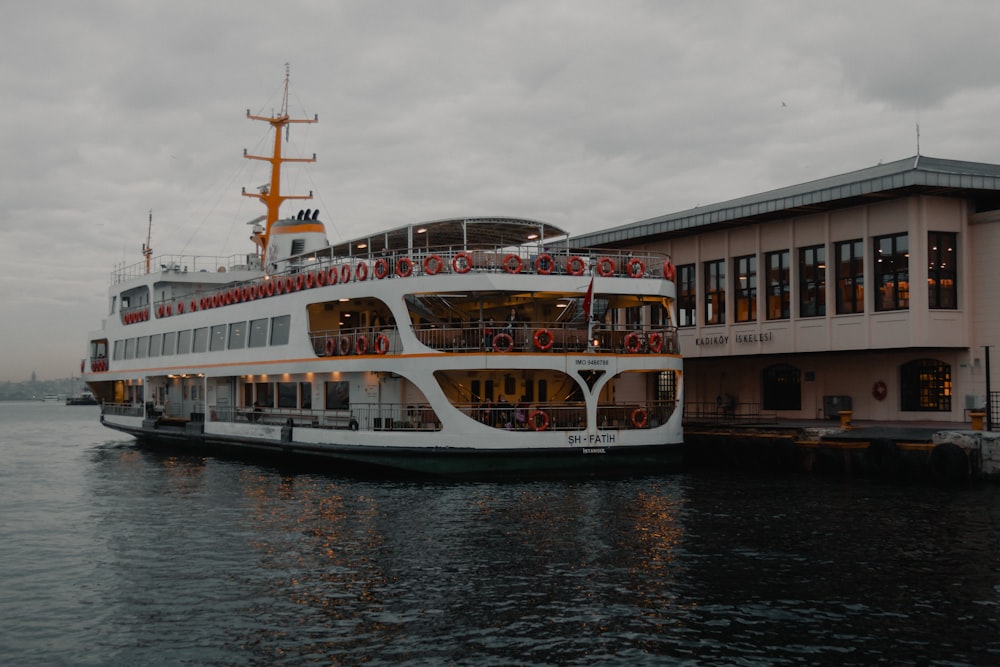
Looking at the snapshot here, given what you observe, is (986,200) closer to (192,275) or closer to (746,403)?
(746,403)

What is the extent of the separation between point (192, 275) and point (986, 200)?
A: 119 ft

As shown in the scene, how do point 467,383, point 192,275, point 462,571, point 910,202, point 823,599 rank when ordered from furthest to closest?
1. point 192,275
2. point 910,202
3. point 467,383
4. point 462,571
5. point 823,599

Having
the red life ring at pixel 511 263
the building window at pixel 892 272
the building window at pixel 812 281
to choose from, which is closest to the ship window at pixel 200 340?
the red life ring at pixel 511 263

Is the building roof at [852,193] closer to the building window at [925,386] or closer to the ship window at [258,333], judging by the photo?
the building window at [925,386]

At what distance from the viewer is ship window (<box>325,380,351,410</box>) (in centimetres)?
3488

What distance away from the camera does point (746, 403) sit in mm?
43750

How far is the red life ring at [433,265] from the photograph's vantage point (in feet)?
98.5

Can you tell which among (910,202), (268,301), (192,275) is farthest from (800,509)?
(192,275)

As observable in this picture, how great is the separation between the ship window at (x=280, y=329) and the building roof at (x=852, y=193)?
18.9 m

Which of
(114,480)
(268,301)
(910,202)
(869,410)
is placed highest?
(910,202)

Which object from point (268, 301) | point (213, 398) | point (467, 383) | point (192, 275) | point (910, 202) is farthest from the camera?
point (192, 275)

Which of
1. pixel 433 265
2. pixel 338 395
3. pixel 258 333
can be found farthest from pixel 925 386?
pixel 258 333

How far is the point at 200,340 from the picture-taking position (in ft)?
142

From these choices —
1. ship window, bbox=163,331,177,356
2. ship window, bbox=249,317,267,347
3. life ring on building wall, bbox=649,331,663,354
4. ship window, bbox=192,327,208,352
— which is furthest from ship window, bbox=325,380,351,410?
ship window, bbox=163,331,177,356
